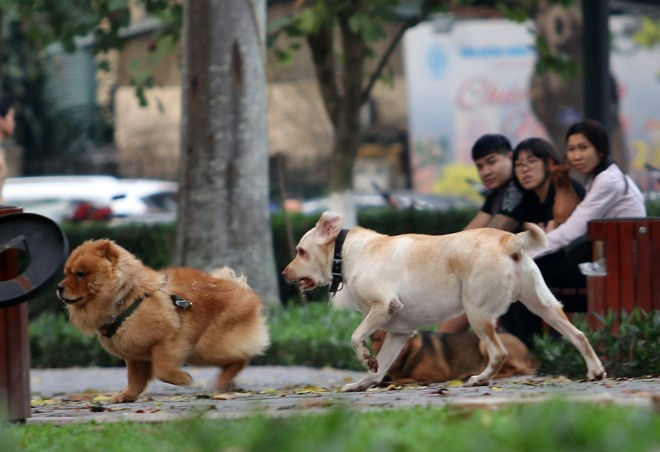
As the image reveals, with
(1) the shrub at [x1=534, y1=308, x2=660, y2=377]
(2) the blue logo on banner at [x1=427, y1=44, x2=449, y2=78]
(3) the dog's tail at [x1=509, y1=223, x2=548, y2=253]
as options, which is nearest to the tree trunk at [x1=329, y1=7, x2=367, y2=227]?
(1) the shrub at [x1=534, y1=308, x2=660, y2=377]

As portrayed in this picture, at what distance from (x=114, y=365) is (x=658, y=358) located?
554cm

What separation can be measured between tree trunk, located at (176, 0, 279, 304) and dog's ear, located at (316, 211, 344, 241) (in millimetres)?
4843

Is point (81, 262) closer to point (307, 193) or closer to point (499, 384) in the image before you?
point (499, 384)

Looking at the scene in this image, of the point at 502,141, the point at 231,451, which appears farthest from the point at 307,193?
the point at 231,451

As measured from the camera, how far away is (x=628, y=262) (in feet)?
27.6

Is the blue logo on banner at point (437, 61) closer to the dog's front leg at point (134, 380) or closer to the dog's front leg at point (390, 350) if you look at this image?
the dog's front leg at point (390, 350)

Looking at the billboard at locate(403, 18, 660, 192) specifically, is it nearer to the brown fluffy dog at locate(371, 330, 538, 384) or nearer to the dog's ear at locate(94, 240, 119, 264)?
the brown fluffy dog at locate(371, 330, 538, 384)

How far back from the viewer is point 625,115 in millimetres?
35094

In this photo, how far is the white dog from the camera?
7.34 m

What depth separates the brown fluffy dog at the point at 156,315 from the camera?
7445 millimetres

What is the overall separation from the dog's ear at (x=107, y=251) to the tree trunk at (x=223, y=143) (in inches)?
193

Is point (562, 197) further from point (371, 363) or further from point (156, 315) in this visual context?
point (156, 315)

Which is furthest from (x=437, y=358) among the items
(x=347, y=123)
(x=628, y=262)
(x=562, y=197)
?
(x=347, y=123)

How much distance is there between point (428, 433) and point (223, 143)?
26.7ft
